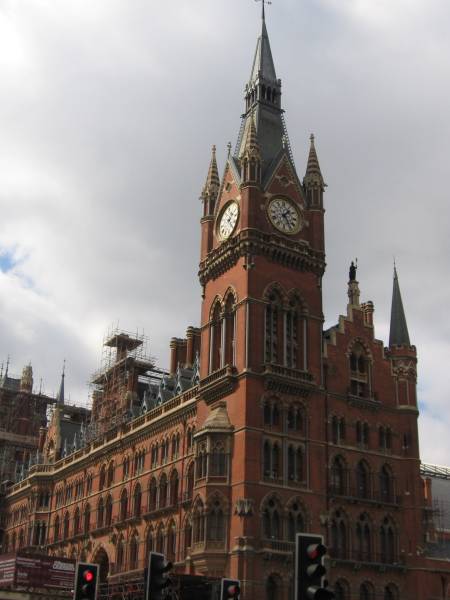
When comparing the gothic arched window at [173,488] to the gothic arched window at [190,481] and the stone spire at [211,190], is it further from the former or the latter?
the stone spire at [211,190]

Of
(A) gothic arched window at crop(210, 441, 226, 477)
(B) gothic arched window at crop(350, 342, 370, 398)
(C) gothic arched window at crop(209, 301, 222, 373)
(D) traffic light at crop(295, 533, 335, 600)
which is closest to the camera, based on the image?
(D) traffic light at crop(295, 533, 335, 600)

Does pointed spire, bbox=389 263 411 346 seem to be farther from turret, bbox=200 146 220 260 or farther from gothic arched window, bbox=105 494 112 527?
gothic arched window, bbox=105 494 112 527

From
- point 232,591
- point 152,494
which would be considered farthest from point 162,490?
point 232,591

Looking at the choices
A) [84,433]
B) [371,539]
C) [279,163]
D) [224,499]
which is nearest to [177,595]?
[224,499]

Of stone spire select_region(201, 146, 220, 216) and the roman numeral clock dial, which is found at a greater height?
stone spire select_region(201, 146, 220, 216)

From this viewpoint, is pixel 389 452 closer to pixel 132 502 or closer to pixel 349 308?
pixel 349 308

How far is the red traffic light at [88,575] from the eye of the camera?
19703mm

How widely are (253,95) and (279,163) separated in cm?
1017

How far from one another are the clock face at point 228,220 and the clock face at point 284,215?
2822mm

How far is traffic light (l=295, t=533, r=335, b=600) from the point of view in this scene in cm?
1528

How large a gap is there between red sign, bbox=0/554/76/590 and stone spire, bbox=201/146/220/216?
104 feet

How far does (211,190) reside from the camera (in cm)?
7350

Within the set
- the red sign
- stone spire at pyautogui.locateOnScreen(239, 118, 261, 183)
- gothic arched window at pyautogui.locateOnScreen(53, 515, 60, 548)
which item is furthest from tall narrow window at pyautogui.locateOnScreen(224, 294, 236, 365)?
gothic arched window at pyautogui.locateOnScreen(53, 515, 60, 548)

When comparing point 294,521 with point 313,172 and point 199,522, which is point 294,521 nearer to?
point 199,522
